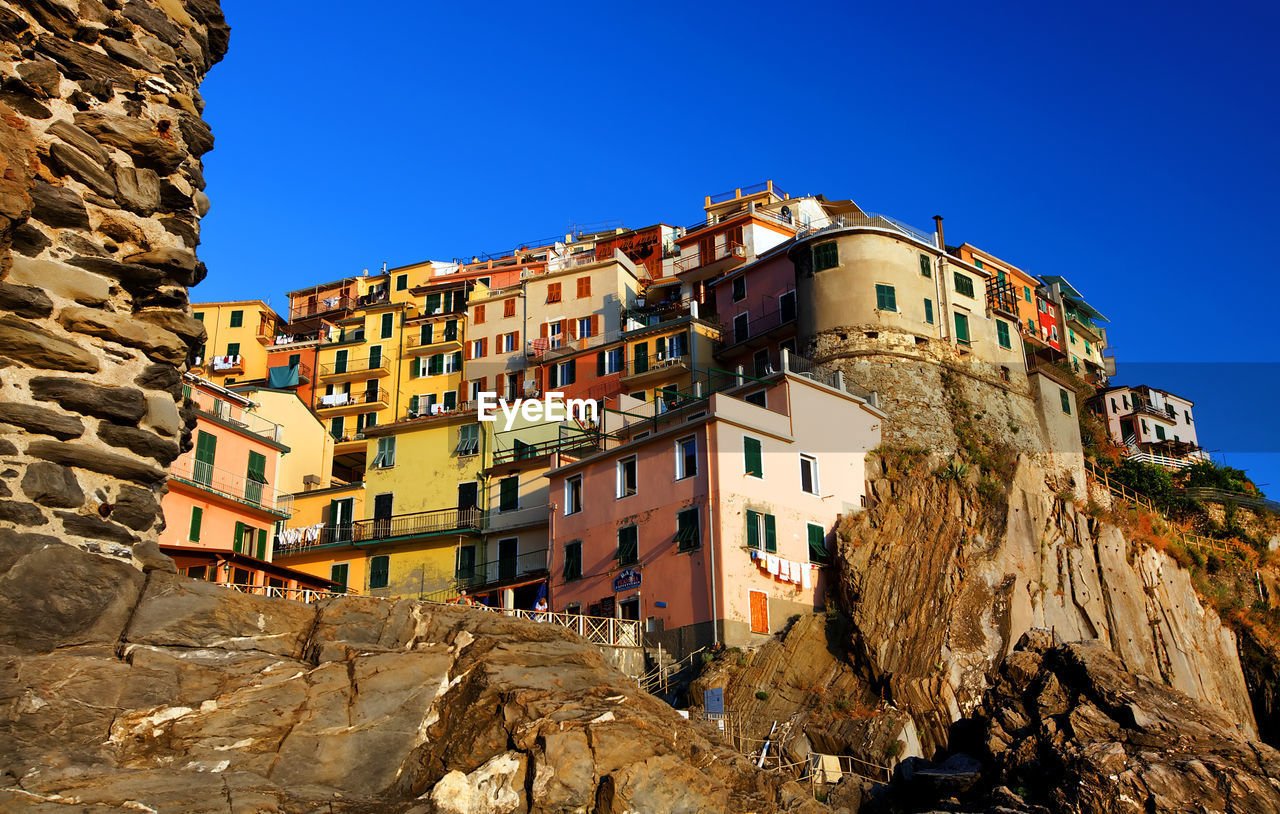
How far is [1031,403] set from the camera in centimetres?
5694

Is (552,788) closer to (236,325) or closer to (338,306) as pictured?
(236,325)

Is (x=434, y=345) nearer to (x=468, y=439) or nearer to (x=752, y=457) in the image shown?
(x=468, y=439)

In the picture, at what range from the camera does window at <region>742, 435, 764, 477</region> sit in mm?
43250

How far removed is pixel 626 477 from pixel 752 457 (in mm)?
5586

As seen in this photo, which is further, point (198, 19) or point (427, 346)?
point (427, 346)

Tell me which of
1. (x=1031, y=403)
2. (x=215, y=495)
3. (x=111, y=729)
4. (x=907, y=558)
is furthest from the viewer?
(x=1031, y=403)

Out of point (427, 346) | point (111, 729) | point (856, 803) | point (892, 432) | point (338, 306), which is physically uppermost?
point (338, 306)

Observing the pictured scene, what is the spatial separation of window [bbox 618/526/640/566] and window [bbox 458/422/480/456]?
48.3 ft

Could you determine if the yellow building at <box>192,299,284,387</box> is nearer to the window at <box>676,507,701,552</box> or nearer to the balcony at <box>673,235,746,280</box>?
the balcony at <box>673,235,746,280</box>

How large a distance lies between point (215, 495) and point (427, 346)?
3189cm

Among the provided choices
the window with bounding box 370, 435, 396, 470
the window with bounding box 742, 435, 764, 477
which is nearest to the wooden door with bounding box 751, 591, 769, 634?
the window with bounding box 742, 435, 764, 477

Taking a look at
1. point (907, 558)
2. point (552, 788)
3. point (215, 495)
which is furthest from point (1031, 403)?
point (552, 788)

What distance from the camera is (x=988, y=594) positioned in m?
42.3

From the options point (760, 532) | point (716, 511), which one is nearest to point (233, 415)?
point (716, 511)
